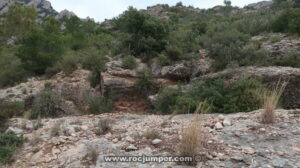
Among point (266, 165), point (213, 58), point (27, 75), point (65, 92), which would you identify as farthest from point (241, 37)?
point (27, 75)

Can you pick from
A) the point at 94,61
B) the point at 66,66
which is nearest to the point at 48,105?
the point at 94,61

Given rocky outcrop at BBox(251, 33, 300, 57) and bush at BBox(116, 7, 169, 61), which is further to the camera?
bush at BBox(116, 7, 169, 61)

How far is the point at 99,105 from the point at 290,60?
21.4 ft

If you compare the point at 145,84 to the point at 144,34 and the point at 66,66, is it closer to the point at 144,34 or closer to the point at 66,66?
the point at 144,34

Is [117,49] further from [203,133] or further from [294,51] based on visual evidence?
[203,133]

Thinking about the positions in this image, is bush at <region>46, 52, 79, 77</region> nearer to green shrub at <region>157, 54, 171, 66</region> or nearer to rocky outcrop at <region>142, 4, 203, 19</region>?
green shrub at <region>157, 54, 171, 66</region>

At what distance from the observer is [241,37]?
11.1 m

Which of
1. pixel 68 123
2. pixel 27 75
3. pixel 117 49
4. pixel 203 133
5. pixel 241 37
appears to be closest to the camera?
pixel 203 133

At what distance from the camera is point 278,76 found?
7.89 m

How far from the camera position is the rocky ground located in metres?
3.82

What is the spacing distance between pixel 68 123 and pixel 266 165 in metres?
4.43

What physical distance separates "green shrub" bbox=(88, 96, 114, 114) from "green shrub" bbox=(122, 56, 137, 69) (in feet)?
6.47

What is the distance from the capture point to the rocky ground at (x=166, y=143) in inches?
150

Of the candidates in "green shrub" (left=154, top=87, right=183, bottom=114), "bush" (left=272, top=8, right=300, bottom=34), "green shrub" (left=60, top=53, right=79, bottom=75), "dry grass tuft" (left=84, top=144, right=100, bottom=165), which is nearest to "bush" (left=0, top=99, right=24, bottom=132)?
"dry grass tuft" (left=84, top=144, right=100, bottom=165)
